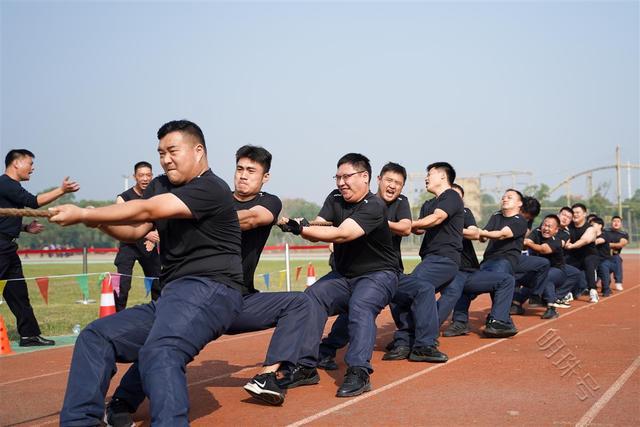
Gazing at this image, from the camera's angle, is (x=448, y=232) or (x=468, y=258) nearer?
(x=448, y=232)

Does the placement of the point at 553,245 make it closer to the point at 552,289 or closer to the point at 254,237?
the point at 552,289

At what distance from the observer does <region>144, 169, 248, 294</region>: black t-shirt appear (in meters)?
4.91

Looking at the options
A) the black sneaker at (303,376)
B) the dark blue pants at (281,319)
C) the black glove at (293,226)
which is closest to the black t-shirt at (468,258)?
the black sneaker at (303,376)

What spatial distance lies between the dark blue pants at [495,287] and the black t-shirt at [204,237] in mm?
5110

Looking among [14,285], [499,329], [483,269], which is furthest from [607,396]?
[14,285]

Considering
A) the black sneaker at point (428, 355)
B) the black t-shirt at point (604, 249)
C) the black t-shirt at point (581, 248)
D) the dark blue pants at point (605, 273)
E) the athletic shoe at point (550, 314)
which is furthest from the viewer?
the black t-shirt at point (604, 249)

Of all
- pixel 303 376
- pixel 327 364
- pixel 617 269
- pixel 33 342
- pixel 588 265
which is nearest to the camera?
pixel 303 376

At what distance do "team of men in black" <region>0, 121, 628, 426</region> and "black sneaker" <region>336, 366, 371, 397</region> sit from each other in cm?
1

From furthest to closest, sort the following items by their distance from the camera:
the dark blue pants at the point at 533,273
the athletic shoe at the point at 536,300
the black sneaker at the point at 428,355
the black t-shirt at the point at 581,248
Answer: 1. the black t-shirt at the point at 581,248
2. the athletic shoe at the point at 536,300
3. the dark blue pants at the point at 533,273
4. the black sneaker at the point at 428,355

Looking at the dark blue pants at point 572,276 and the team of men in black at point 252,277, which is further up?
the team of men in black at point 252,277

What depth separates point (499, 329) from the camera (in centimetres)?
952

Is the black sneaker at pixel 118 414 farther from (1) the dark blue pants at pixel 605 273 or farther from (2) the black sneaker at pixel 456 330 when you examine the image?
(1) the dark blue pants at pixel 605 273

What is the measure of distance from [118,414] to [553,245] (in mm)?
9660

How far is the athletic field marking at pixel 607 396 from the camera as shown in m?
5.36
